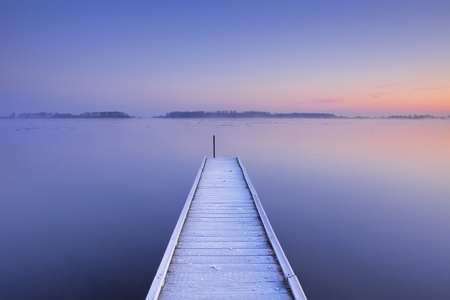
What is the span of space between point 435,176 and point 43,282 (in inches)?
723

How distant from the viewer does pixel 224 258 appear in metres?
4.22

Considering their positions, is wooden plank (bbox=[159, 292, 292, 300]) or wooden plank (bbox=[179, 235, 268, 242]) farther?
wooden plank (bbox=[179, 235, 268, 242])

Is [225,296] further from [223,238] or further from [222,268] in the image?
[223,238]

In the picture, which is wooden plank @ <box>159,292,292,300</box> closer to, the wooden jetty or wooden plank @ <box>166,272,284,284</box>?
the wooden jetty

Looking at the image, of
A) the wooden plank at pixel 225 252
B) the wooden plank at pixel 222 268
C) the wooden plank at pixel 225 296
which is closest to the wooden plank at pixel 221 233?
the wooden plank at pixel 225 252

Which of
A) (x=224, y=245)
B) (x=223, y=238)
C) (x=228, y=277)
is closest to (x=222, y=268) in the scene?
(x=228, y=277)

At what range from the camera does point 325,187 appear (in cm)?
1246

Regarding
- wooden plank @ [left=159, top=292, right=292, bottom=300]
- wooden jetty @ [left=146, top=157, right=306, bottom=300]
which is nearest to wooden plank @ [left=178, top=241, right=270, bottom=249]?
wooden jetty @ [left=146, top=157, right=306, bottom=300]

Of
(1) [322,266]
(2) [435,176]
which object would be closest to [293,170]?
(2) [435,176]

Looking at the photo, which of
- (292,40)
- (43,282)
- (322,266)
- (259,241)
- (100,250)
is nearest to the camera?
(259,241)

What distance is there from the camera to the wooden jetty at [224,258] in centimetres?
345

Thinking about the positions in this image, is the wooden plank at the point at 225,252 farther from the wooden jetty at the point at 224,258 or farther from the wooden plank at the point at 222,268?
the wooden plank at the point at 222,268

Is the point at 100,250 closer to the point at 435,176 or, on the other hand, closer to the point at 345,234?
the point at 345,234

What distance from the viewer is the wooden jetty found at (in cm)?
345
